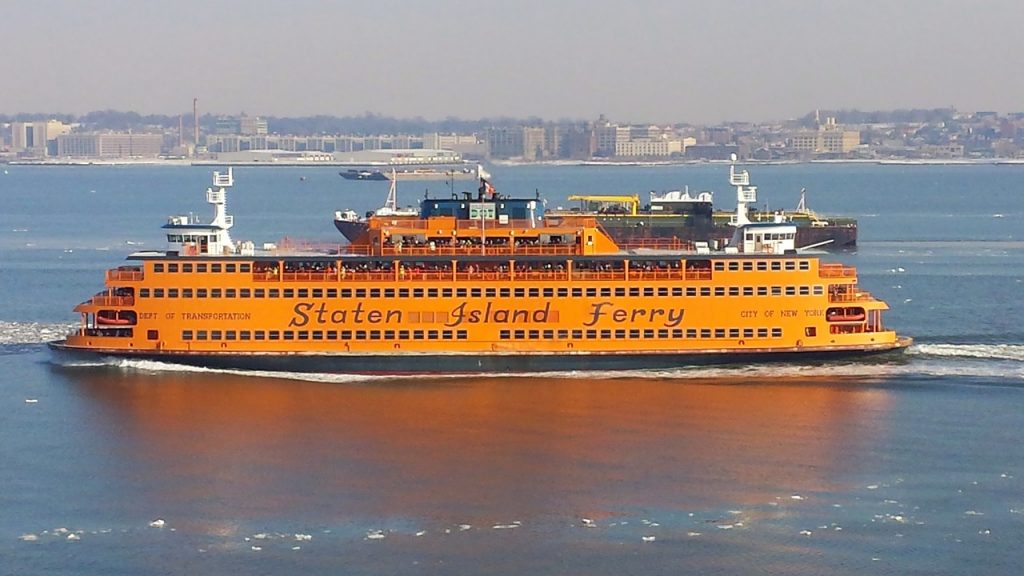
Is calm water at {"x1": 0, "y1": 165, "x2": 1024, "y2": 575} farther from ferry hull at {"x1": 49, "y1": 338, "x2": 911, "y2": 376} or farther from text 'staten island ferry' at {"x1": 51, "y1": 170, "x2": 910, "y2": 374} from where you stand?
text 'staten island ferry' at {"x1": 51, "y1": 170, "x2": 910, "y2": 374}

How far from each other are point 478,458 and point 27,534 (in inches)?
383

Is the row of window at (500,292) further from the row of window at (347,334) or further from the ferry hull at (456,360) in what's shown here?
the ferry hull at (456,360)

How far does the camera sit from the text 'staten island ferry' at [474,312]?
1827 inches

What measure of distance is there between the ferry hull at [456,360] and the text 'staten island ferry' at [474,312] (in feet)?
0.12

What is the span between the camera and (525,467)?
35719mm

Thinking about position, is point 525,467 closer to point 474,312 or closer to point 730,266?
point 474,312

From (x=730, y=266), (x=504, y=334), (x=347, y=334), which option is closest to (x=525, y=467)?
(x=504, y=334)

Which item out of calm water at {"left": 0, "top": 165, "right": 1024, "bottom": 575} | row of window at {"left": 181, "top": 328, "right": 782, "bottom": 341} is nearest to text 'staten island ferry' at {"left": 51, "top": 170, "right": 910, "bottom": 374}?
row of window at {"left": 181, "top": 328, "right": 782, "bottom": 341}

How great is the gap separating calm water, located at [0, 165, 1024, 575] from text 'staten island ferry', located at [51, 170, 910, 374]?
2.36 feet

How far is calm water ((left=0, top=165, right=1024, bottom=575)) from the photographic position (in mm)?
29812

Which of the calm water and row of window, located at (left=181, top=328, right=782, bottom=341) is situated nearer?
the calm water

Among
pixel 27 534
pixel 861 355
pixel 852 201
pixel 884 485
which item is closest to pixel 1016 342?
pixel 861 355

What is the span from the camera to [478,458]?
3659 centimetres

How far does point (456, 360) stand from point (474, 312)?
1370mm
